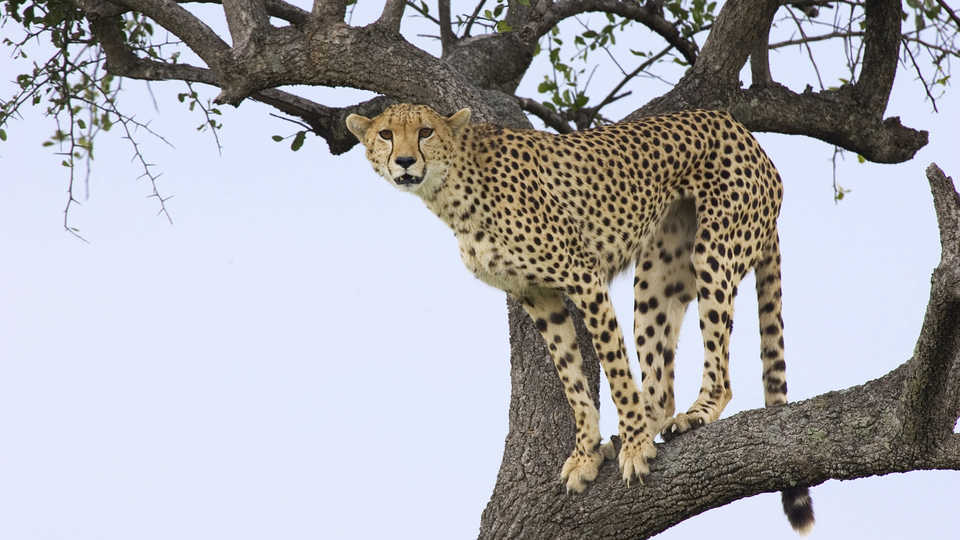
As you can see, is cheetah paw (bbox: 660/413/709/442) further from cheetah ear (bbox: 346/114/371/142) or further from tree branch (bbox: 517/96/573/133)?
tree branch (bbox: 517/96/573/133)

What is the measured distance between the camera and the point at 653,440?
17.8ft

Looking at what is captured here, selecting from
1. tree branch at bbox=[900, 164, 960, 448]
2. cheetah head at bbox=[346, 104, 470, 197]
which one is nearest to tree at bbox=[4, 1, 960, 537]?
tree branch at bbox=[900, 164, 960, 448]

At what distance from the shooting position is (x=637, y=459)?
208 inches

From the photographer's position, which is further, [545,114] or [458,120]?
[545,114]

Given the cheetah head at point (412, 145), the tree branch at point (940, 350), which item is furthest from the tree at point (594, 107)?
the cheetah head at point (412, 145)

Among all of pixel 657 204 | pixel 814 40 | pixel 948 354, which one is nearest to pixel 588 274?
pixel 657 204

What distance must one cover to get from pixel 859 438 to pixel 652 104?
99.1 inches

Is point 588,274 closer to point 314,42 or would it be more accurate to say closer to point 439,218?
point 439,218

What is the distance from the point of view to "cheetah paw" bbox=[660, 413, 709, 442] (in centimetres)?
533

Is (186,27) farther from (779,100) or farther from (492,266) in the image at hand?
(779,100)

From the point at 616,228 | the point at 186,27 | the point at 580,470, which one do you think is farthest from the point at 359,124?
the point at 580,470

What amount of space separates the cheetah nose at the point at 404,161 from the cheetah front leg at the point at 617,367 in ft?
2.58

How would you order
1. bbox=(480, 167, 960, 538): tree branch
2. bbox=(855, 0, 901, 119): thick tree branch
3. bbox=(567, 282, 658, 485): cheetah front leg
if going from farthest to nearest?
bbox=(855, 0, 901, 119): thick tree branch
bbox=(567, 282, 658, 485): cheetah front leg
bbox=(480, 167, 960, 538): tree branch

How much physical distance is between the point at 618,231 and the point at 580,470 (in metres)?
0.96
